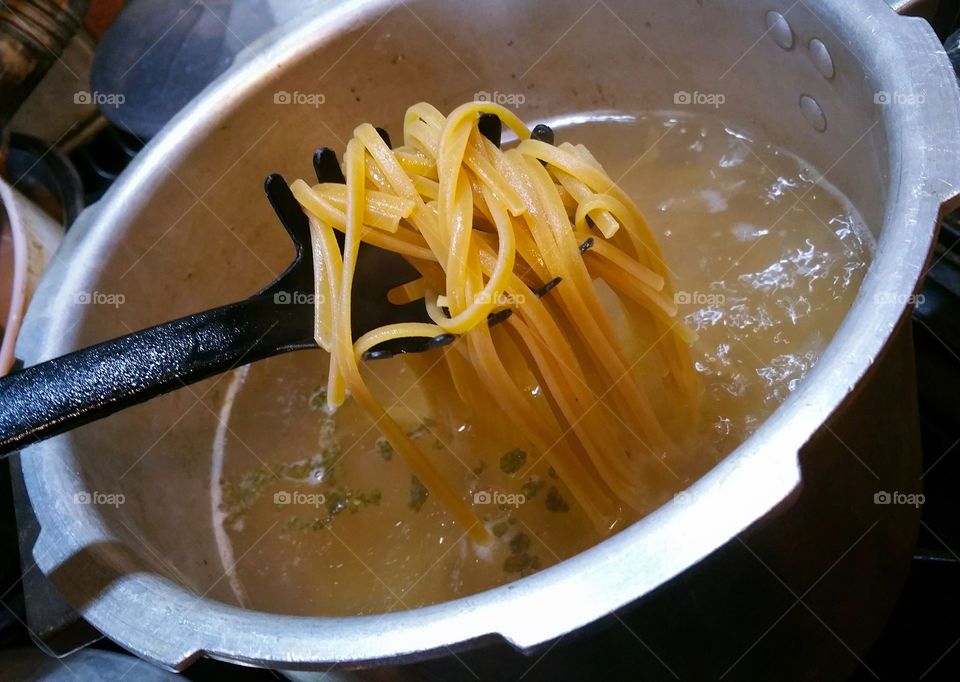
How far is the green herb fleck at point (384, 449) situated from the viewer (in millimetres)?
1109

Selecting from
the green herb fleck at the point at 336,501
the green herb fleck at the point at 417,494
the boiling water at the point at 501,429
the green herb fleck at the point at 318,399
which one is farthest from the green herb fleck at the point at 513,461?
the green herb fleck at the point at 318,399

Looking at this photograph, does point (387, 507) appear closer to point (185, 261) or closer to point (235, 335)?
point (235, 335)

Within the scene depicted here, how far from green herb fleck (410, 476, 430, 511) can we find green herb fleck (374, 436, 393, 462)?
0.21 ft

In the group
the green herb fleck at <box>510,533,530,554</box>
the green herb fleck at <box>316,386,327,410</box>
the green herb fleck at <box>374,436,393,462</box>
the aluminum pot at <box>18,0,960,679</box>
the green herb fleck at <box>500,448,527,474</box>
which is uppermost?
the aluminum pot at <box>18,0,960,679</box>

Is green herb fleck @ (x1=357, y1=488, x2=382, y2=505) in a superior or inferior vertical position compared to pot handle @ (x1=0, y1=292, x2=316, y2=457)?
inferior

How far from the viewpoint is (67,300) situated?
103 centimetres

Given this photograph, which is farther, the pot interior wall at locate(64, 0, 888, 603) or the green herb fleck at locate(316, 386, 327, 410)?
the green herb fleck at locate(316, 386, 327, 410)

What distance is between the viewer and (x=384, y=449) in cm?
112

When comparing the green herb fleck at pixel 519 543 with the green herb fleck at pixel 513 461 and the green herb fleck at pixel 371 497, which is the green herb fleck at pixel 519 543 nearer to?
the green herb fleck at pixel 513 461

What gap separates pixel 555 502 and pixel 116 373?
54 centimetres

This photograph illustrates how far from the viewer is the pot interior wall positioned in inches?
41.1

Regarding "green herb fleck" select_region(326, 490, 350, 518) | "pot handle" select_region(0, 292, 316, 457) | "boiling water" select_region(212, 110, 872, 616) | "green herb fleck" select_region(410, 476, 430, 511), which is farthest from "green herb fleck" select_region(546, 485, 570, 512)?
"pot handle" select_region(0, 292, 316, 457)

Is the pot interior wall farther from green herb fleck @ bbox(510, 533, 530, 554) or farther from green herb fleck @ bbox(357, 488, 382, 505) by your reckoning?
green herb fleck @ bbox(510, 533, 530, 554)

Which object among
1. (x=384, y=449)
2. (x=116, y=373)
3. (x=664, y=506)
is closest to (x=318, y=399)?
(x=384, y=449)
